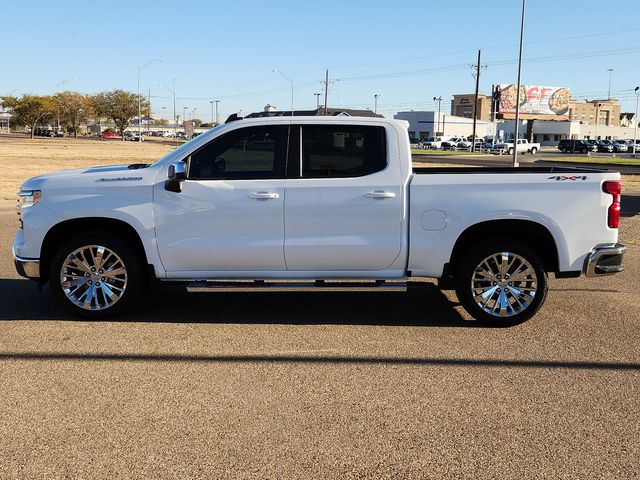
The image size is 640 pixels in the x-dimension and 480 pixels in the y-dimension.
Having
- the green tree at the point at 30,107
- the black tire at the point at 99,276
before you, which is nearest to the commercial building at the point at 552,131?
the green tree at the point at 30,107

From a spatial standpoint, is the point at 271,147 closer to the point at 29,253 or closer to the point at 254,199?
the point at 254,199

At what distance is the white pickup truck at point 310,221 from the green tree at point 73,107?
386 feet

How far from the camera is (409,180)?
21.0 ft

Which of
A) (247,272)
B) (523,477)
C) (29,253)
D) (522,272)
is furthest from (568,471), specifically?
(29,253)

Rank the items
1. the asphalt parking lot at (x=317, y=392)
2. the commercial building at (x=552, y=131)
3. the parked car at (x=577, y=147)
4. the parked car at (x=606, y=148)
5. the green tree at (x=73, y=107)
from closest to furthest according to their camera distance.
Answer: the asphalt parking lot at (x=317, y=392) → the parked car at (x=577, y=147) → the parked car at (x=606, y=148) → the green tree at (x=73, y=107) → the commercial building at (x=552, y=131)

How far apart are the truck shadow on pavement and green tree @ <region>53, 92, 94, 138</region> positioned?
11683 centimetres

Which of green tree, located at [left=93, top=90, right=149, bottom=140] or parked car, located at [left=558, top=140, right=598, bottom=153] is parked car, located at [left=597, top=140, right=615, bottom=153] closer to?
parked car, located at [left=558, top=140, right=598, bottom=153]

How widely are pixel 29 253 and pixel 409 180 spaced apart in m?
3.68

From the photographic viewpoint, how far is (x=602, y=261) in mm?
6422

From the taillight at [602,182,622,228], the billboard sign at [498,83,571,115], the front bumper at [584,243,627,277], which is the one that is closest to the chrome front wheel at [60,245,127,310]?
the front bumper at [584,243,627,277]

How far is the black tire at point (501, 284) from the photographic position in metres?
6.45

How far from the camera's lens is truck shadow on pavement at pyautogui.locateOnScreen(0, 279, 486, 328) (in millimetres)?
6711

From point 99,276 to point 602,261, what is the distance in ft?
15.7

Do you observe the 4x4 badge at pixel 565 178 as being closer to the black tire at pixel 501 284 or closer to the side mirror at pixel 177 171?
the black tire at pixel 501 284
